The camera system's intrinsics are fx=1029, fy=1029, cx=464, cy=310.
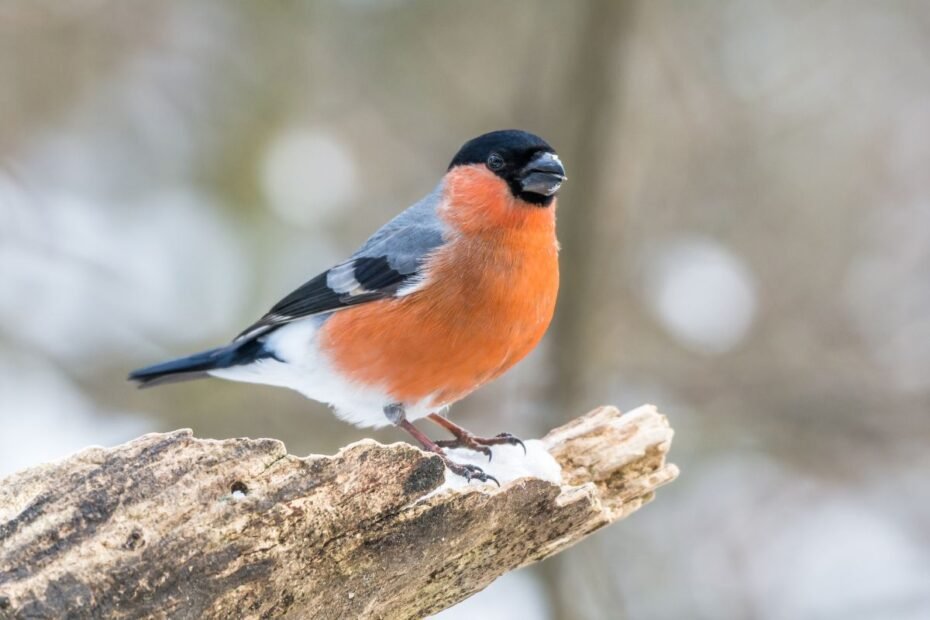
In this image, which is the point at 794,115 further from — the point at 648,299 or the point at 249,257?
the point at 249,257

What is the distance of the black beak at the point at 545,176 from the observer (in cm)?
416

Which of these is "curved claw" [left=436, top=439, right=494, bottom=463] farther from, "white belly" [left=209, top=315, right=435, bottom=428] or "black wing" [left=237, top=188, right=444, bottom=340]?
"black wing" [left=237, top=188, right=444, bottom=340]

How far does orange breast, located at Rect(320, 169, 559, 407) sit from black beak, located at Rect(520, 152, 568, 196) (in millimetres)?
97

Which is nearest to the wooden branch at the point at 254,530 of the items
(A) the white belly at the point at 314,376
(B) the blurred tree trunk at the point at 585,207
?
(A) the white belly at the point at 314,376

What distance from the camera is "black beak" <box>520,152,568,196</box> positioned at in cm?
416

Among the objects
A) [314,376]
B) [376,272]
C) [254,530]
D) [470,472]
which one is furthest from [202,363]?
[254,530]

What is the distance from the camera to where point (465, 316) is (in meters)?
Result: 4.00

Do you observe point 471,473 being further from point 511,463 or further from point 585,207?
point 585,207

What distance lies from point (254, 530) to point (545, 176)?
82.4 inches

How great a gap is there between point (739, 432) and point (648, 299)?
1.34m

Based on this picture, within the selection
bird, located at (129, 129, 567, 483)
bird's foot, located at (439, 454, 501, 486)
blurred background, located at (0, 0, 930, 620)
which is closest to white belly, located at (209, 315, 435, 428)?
bird, located at (129, 129, 567, 483)

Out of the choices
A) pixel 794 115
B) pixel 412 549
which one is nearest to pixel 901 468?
pixel 794 115

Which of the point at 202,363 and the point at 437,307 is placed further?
the point at 202,363

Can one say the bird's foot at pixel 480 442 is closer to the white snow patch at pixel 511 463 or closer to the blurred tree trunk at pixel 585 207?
the white snow patch at pixel 511 463
